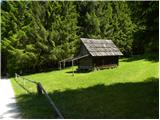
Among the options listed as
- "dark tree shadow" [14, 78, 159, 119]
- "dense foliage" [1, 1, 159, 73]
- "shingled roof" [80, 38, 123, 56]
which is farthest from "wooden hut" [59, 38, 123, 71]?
"dark tree shadow" [14, 78, 159, 119]

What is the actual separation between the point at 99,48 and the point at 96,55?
309 cm

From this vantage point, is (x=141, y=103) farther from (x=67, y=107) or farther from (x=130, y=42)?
(x=130, y=42)

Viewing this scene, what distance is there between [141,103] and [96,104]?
2232 mm

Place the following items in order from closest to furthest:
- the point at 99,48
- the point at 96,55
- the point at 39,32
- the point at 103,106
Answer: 1. the point at 103,106
2. the point at 96,55
3. the point at 99,48
4. the point at 39,32

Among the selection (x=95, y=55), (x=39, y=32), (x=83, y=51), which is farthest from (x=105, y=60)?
(x=39, y=32)

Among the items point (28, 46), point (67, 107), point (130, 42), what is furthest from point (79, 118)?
point (130, 42)

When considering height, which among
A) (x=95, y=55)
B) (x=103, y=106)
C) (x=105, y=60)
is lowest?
(x=103, y=106)

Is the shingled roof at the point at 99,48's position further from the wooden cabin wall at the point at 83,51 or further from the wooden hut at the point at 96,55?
the wooden cabin wall at the point at 83,51

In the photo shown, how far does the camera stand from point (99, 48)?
45875mm

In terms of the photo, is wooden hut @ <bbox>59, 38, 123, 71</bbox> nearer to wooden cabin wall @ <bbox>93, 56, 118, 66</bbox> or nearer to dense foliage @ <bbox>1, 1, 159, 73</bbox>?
wooden cabin wall @ <bbox>93, 56, 118, 66</bbox>

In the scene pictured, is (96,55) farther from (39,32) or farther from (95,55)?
(39,32)

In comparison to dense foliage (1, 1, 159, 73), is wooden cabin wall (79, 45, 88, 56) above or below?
below

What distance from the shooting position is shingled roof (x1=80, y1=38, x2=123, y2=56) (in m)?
44.1

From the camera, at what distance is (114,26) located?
64688mm
